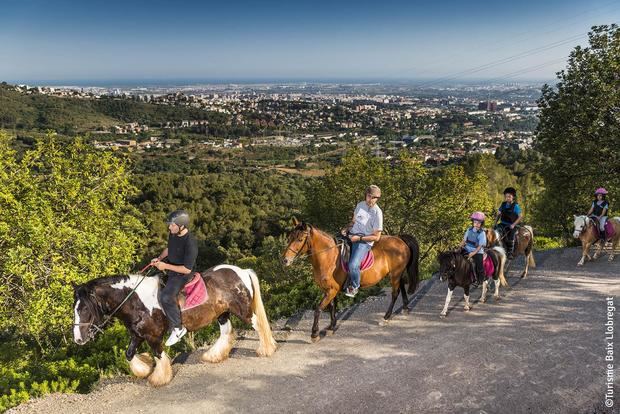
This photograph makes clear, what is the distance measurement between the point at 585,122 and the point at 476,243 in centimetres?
1206

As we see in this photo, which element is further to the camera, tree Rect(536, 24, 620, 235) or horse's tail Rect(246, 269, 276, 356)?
tree Rect(536, 24, 620, 235)

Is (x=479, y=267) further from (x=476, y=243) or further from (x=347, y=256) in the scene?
(x=347, y=256)

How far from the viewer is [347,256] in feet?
29.6

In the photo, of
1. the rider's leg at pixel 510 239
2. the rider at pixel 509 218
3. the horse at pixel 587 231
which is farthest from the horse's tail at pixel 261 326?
the horse at pixel 587 231

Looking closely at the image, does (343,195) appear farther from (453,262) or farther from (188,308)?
(188,308)

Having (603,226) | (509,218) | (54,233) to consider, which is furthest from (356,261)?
(603,226)

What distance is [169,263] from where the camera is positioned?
7.11m

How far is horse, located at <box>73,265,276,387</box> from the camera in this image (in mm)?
6445

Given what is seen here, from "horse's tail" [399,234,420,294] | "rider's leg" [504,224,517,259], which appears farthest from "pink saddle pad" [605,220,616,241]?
"horse's tail" [399,234,420,294]

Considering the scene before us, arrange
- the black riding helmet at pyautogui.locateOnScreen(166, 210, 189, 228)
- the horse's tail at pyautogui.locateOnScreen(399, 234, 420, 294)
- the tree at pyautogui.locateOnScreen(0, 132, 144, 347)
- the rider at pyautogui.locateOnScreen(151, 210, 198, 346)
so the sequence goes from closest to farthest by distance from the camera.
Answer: the black riding helmet at pyautogui.locateOnScreen(166, 210, 189, 228), the rider at pyautogui.locateOnScreen(151, 210, 198, 346), the horse's tail at pyautogui.locateOnScreen(399, 234, 420, 294), the tree at pyautogui.locateOnScreen(0, 132, 144, 347)

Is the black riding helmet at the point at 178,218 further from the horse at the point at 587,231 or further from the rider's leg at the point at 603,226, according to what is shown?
the rider's leg at the point at 603,226

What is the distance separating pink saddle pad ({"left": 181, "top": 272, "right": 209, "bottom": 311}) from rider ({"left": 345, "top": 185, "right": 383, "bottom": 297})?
10.4 feet

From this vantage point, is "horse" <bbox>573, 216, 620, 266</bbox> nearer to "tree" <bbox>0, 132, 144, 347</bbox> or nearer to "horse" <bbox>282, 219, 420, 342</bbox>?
"horse" <bbox>282, 219, 420, 342</bbox>

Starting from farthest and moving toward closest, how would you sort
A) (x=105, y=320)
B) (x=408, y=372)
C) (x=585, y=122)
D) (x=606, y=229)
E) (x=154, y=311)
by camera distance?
(x=585, y=122) → (x=606, y=229) → (x=408, y=372) → (x=154, y=311) → (x=105, y=320)
